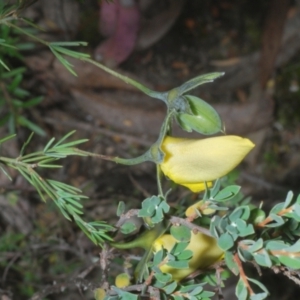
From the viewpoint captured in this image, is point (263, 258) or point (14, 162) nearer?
point (263, 258)

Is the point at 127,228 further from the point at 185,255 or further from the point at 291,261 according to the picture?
the point at 291,261

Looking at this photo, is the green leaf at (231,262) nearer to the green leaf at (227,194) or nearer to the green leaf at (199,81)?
the green leaf at (227,194)

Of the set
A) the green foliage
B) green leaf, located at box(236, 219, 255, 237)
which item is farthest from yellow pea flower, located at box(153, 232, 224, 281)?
green leaf, located at box(236, 219, 255, 237)

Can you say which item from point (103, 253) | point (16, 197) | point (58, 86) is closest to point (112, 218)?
point (16, 197)

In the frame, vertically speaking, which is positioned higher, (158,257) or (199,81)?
(199,81)

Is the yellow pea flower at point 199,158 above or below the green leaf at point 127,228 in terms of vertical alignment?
above

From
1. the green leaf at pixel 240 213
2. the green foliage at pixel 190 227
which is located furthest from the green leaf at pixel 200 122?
the green leaf at pixel 240 213

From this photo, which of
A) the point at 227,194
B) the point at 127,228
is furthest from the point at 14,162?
the point at 227,194
